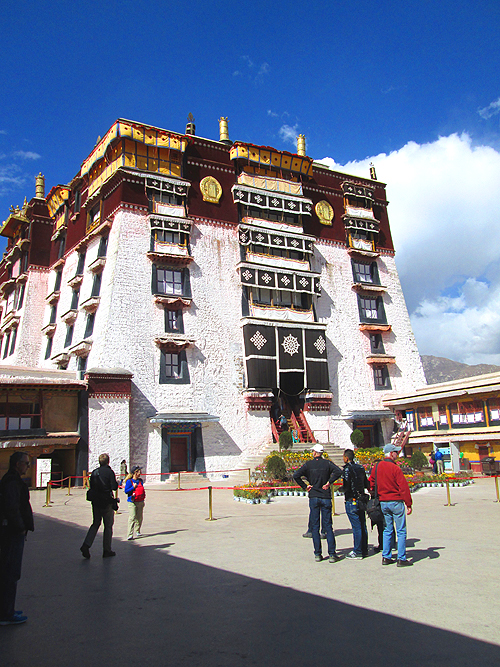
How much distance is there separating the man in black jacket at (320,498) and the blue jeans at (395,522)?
2.69ft

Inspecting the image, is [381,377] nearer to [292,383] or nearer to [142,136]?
[292,383]

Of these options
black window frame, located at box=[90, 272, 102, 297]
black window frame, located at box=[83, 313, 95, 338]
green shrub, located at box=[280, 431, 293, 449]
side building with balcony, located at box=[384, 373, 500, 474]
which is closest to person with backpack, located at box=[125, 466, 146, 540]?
green shrub, located at box=[280, 431, 293, 449]

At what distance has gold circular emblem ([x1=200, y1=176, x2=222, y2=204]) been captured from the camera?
103ft

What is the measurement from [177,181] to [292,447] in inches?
651

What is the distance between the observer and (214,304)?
29.8m

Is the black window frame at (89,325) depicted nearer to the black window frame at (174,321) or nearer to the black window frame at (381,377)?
the black window frame at (174,321)

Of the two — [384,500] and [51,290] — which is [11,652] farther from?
[51,290]

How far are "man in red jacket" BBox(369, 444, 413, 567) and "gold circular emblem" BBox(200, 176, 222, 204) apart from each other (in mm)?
26181

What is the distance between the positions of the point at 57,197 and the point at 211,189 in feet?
42.3

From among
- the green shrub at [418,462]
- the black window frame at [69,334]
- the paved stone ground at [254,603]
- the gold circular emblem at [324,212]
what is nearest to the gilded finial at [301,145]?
the gold circular emblem at [324,212]

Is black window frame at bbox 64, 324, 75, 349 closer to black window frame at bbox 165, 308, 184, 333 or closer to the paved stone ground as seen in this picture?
black window frame at bbox 165, 308, 184, 333

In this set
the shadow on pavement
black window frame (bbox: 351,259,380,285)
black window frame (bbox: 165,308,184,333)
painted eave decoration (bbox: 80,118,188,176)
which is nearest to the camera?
the shadow on pavement

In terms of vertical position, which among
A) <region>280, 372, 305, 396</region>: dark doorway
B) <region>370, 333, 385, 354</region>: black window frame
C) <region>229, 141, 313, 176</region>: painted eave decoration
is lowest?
<region>280, 372, 305, 396</region>: dark doorway

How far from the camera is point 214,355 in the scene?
29.0m
